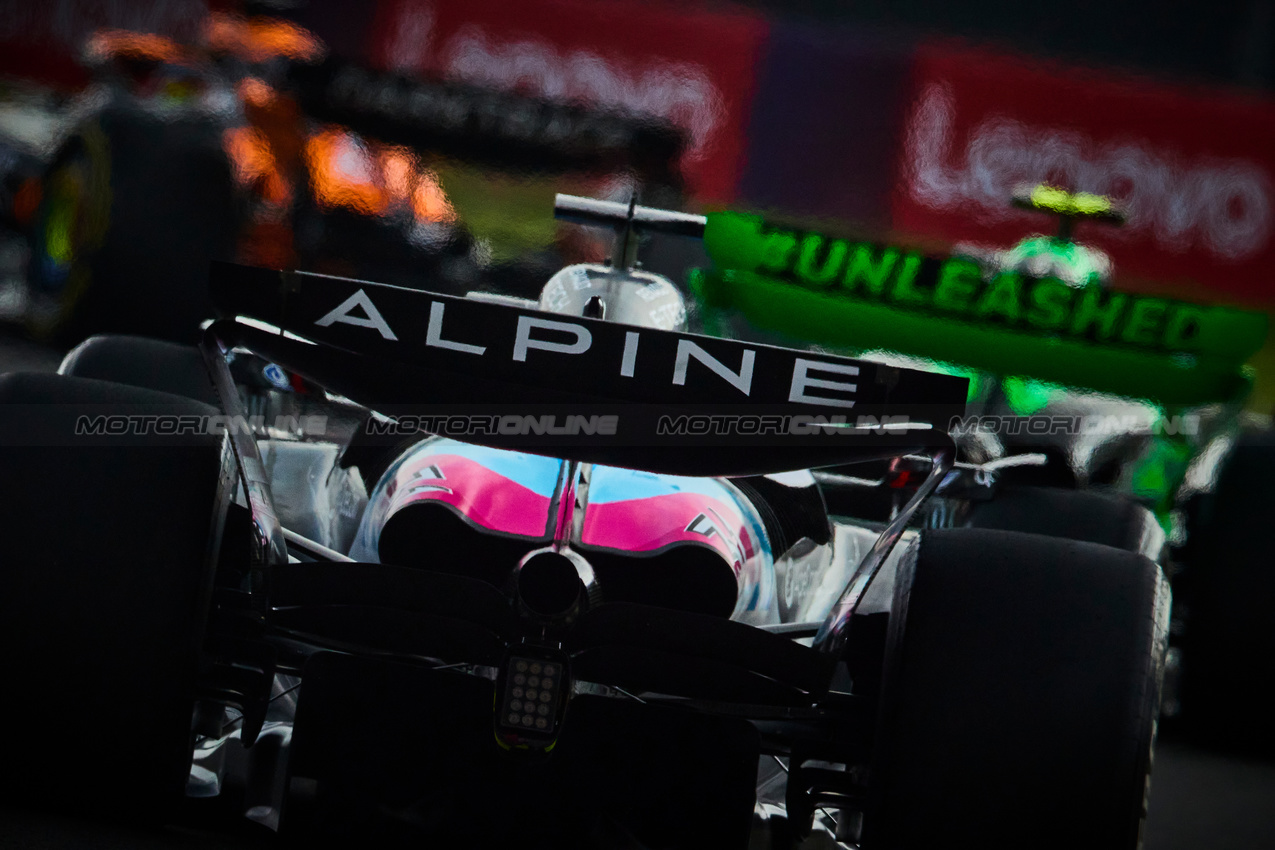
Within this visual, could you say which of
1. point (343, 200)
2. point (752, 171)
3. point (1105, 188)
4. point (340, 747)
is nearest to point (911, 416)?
point (340, 747)

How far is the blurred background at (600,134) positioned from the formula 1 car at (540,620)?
14.2 ft

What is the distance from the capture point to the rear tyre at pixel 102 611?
5.41 feet

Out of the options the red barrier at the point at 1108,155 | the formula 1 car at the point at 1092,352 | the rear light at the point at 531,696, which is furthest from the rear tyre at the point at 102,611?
the red barrier at the point at 1108,155

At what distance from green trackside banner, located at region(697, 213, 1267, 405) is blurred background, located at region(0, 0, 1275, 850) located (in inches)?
92.6

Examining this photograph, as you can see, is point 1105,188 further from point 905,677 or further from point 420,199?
point 905,677

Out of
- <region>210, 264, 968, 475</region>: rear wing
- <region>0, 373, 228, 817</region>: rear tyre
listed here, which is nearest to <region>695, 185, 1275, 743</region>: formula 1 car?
<region>210, 264, 968, 475</region>: rear wing

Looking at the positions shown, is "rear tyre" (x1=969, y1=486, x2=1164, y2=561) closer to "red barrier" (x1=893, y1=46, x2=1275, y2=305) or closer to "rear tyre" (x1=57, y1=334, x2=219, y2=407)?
"rear tyre" (x1=57, y1=334, x2=219, y2=407)

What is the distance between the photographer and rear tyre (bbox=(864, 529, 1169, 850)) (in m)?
1.57

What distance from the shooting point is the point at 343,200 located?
6.69m

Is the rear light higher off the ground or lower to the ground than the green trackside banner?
lower

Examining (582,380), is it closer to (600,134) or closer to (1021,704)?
(1021,704)

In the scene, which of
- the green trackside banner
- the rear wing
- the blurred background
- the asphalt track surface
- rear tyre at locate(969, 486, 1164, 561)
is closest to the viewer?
the rear wing

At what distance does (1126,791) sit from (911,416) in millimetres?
500

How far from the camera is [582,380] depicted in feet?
4.86
